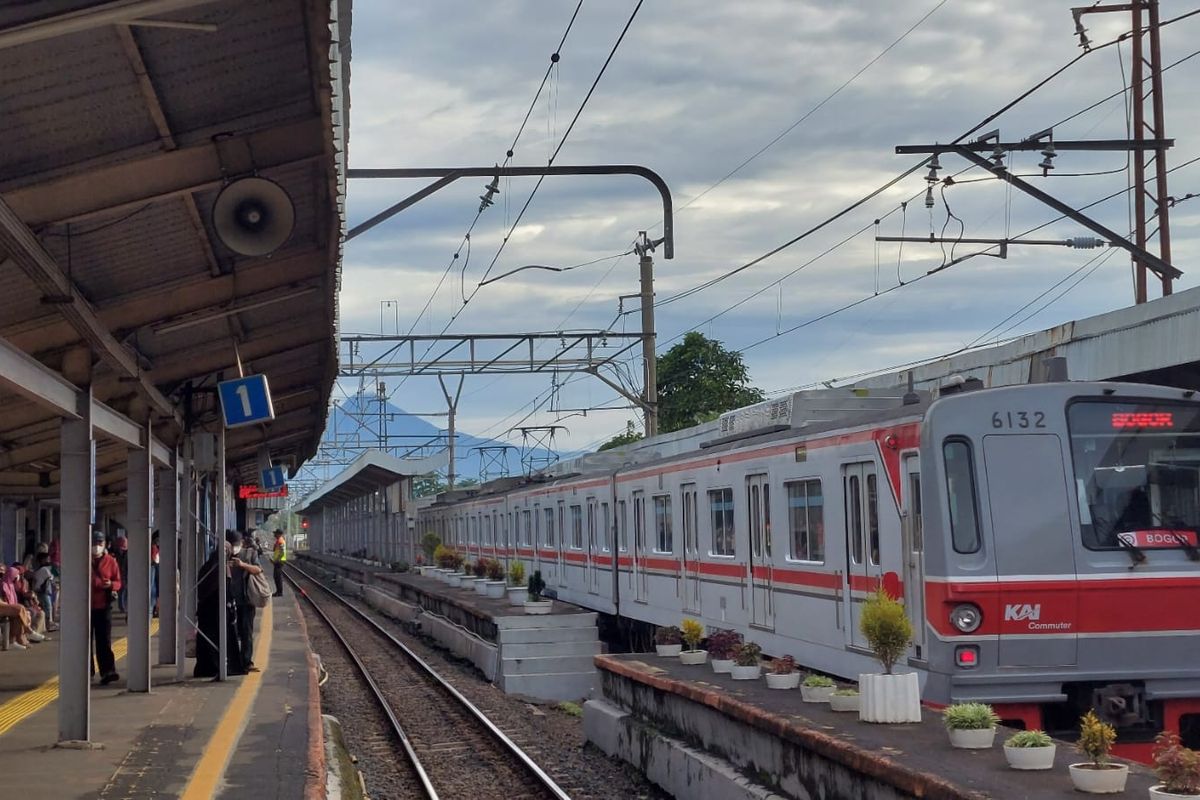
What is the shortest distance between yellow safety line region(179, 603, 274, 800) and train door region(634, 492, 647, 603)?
5.20 metres

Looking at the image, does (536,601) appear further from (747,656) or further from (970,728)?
(970,728)

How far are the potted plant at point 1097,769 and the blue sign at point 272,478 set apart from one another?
2094 centimetres

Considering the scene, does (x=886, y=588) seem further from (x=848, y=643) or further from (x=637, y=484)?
(x=637, y=484)

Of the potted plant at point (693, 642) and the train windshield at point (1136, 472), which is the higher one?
the train windshield at point (1136, 472)

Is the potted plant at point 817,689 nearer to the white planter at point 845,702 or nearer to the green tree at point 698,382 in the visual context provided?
the white planter at point 845,702

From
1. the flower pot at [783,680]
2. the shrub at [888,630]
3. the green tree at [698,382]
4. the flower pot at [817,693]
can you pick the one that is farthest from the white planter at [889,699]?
the green tree at [698,382]

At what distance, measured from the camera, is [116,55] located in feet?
20.0

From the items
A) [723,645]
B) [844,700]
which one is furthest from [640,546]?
[844,700]

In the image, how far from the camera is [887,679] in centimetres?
806

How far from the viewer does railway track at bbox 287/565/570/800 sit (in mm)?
11602

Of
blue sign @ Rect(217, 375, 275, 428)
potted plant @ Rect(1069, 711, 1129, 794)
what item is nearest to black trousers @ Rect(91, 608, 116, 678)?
blue sign @ Rect(217, 375, 275, 428)

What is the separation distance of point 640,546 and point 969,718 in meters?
11.7

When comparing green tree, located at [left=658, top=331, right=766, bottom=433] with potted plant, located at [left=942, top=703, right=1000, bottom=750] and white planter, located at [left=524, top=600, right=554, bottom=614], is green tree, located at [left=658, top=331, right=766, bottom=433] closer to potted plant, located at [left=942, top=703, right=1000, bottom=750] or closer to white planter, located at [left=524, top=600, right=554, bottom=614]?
white planter, located at [left=524, top=600, right=554, bottom=614]

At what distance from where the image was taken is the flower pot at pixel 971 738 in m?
7.04
